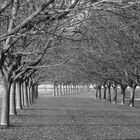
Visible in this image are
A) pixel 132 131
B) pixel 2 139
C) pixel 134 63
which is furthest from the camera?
pixel 134 63

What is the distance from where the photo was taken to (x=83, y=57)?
33844mm

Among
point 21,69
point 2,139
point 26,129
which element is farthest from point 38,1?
point 21,69

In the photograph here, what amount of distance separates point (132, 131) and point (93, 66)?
20523 millimetres

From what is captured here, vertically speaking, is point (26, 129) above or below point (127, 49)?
below

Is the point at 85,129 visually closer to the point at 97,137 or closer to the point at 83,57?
the point at 97,137

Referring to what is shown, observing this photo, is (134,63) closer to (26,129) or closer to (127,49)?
(127,49)

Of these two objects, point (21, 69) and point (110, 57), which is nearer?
point (21, 69)

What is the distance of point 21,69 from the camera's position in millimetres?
24359

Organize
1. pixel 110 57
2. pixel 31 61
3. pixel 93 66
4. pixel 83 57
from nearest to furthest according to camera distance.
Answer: pixel 31 61 < pixel 110 57 < pixel 83 57 < pixel 93 66

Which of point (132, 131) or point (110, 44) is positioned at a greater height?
point (110, 44)

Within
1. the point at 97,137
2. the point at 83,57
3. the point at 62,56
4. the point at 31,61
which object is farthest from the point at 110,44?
the point at 97,137

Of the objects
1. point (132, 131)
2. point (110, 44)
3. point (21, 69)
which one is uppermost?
point (110, 44)

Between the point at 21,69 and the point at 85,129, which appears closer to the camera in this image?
the point at 85,129

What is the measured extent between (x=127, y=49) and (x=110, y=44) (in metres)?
1.98
